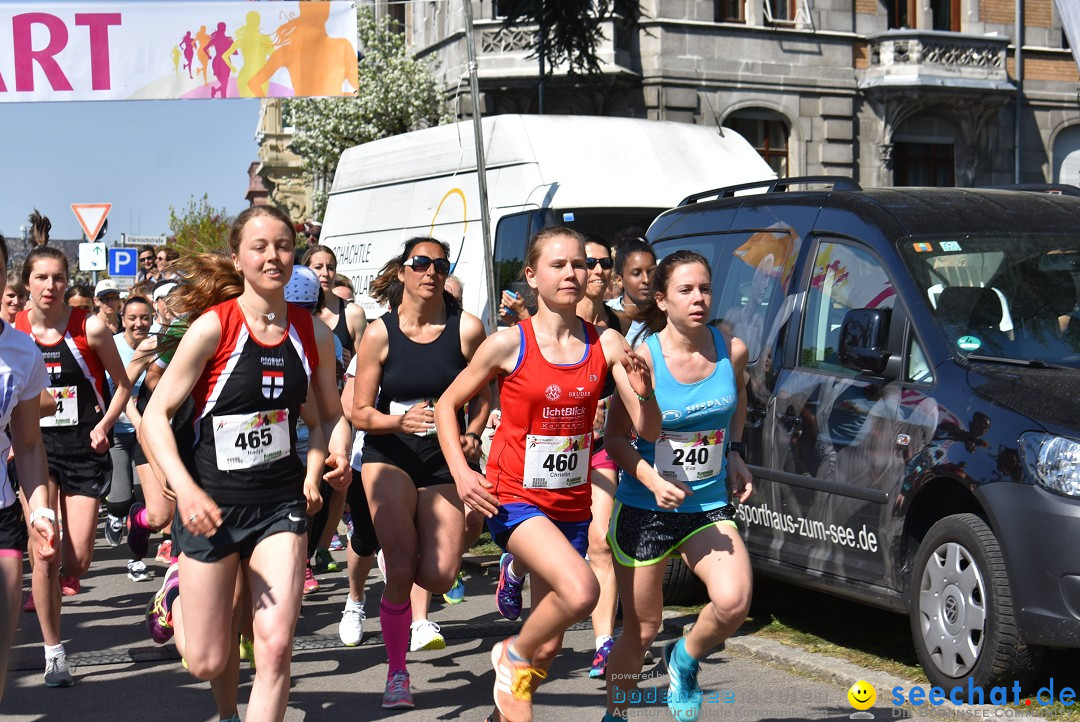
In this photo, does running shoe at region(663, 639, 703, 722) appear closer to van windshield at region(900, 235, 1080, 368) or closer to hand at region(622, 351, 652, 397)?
hand at region(622, 351, 652, 397)

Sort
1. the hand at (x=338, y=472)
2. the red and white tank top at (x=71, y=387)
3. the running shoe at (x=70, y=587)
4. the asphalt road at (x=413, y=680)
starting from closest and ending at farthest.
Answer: the hand at (x=338, y=472) < the asphalt road at (x=413, y=680) < the red and white tank top at (x=71, y=387) < the running shoe at (x=70, y=587)

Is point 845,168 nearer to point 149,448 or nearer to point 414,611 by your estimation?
point 414,611

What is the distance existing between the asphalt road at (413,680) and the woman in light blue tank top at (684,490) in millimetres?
758

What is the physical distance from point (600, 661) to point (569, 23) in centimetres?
2213

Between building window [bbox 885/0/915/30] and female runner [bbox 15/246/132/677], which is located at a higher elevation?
building window [bbox 885/0/915/30]

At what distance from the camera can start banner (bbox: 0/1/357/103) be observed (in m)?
13.0

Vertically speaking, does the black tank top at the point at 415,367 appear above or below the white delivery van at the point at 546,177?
below

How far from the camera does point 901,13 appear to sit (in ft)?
A: 117

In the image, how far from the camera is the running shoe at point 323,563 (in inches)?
410

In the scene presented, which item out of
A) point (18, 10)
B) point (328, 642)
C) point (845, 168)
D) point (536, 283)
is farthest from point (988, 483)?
point (845, 168)

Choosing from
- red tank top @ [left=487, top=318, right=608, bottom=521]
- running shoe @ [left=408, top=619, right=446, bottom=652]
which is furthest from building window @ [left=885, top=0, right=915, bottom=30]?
red tank top @ [left=487, top=318, right=608, bottom=521]

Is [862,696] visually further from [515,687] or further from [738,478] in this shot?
[515,687]

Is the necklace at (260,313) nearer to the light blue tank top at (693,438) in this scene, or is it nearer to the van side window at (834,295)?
the light blue tank top at (693,438)

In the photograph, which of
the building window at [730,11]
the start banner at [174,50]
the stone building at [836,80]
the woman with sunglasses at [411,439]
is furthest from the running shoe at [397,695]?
the building window at [730,11]
